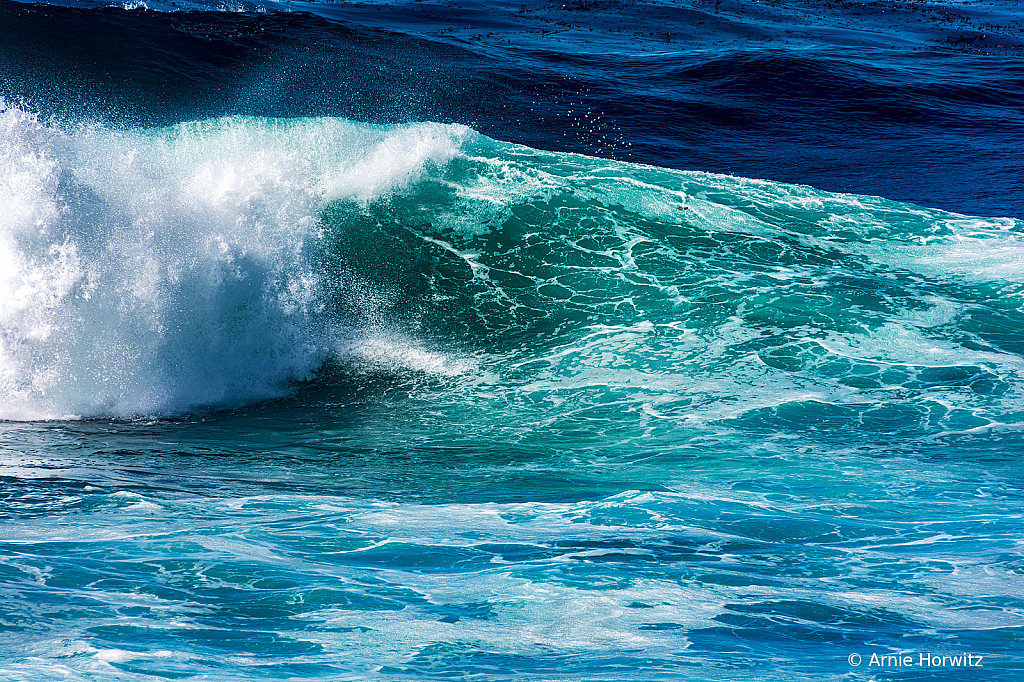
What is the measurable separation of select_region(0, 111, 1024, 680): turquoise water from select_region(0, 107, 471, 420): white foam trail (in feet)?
0.16

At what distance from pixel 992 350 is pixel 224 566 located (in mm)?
9913

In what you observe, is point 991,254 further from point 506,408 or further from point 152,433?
point 152,433

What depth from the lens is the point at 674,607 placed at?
5.73 meters

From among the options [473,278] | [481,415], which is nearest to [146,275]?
[473,278]

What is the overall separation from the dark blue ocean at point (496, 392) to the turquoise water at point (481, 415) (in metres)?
0.04

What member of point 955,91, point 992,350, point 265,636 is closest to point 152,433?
point 265,636

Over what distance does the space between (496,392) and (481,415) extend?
0.75m

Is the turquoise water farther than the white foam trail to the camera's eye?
No

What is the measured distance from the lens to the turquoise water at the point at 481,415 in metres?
5.41

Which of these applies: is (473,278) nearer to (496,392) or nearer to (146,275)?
(496,392)

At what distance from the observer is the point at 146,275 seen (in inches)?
→ 470

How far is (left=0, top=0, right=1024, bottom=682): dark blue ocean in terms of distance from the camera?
17.8 feet

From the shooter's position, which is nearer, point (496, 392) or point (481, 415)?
point (481, 415)

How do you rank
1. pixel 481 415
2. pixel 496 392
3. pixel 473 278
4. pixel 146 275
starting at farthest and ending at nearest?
pixel 473 278 < pixel 146 275 < pixel 496 392 < pixel 481 415
